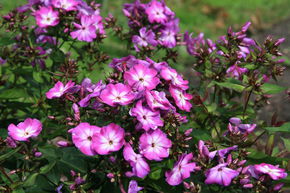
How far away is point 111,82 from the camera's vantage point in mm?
2252

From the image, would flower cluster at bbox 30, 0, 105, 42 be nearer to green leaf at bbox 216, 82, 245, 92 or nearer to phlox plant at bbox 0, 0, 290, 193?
phlox plant at bbox 0, 0, 290, 193

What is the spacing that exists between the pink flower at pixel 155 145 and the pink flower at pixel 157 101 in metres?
0.12

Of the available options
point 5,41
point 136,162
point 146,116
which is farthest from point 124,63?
point 5,41

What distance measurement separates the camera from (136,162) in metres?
2.04

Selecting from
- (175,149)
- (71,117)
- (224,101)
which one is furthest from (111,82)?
(224,101)

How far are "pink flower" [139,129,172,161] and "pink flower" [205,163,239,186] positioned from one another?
0.23m

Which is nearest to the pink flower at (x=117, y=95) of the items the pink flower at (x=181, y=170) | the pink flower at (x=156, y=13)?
the pink flower at (x=181, y=170)

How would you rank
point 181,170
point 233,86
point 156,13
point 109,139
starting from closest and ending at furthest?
point 109,139
point 181,170
point 233,86
point 156,13

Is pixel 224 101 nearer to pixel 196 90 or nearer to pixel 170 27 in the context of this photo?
pixel 196 90

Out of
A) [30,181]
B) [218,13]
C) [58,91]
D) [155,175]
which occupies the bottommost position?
[218,13]

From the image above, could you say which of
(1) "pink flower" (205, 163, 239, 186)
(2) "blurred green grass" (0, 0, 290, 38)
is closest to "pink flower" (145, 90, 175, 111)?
(1) "pink flower" (205, 163, 239, 186)

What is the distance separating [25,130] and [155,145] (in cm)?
70

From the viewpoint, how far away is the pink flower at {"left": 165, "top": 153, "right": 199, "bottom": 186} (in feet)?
6.84

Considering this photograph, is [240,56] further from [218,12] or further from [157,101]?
[218,12]
